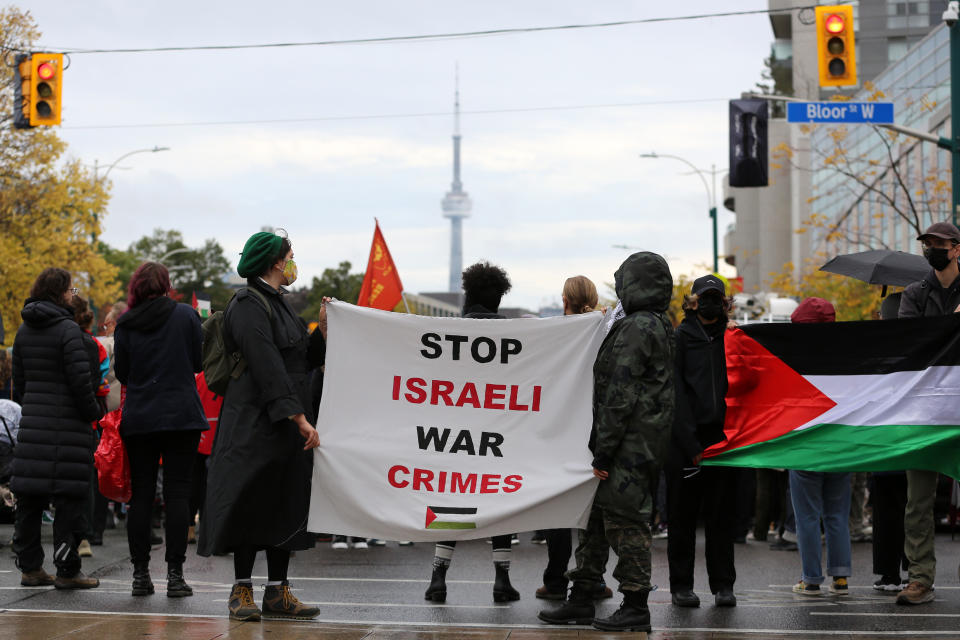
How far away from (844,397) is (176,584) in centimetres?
447

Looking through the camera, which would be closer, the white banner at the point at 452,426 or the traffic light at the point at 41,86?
the white banner at the point at 452,426

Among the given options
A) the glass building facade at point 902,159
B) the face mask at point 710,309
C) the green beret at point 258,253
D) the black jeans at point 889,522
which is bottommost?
the black jeans at point 889,522

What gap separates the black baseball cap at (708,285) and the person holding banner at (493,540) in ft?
4.21

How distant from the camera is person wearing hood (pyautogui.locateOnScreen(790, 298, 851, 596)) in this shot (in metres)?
8.52

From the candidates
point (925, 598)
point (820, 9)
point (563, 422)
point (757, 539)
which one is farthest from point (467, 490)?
point (820, 9)

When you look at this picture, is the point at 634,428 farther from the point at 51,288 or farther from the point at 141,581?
the point at 51,288

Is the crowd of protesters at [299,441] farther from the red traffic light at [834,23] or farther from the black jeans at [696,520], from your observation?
the red traffic light at [834,23]

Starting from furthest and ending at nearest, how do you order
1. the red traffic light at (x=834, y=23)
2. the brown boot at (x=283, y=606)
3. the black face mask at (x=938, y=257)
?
the red traffic light at (x=834, y=23), the black face mask at (x=938, y=257), the brown boot at (x=283, y=606)

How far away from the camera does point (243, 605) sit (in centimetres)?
709

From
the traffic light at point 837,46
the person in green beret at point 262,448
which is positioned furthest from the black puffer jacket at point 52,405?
the traffic light at point 837,46

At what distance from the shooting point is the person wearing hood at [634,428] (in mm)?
6879

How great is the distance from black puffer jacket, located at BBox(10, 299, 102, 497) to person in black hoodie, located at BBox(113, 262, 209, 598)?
48cm

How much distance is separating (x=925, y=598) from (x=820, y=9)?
11547 mm

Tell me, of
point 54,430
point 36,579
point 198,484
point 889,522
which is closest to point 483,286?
point 54,430
